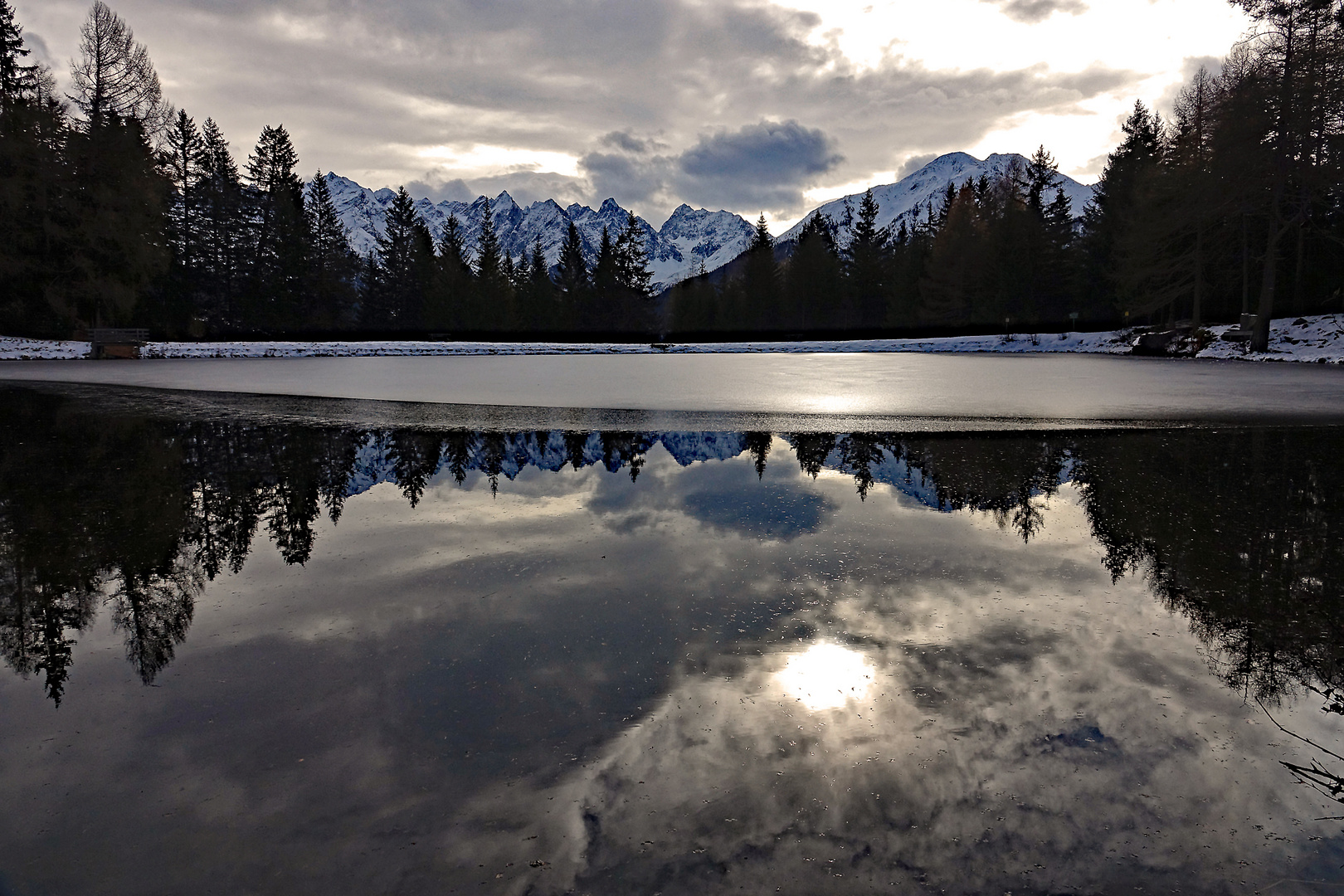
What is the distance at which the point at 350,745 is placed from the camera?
3186 mm

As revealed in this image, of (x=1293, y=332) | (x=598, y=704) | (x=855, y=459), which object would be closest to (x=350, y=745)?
(x=598, y=704)

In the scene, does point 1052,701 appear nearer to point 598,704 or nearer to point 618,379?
point 598,704

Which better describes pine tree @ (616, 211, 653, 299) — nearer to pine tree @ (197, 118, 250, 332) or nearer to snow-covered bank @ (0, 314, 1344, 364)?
snow-covered bank @ (0, 314, 1344, 364)

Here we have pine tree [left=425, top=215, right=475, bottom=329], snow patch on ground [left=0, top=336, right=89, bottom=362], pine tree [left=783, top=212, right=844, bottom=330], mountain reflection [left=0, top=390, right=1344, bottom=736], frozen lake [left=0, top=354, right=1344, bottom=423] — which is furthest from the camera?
pine tree [left=783, top=212, right=844, bottom=330]

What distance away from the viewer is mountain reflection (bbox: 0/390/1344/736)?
4492 millimetres

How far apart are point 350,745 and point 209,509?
16.6 ft

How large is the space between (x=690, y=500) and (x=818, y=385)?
1460 centimetres

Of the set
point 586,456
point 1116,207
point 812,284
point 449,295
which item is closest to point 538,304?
point 449,295

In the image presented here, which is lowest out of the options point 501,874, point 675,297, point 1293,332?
point 501,874

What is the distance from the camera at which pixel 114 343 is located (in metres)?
35.7

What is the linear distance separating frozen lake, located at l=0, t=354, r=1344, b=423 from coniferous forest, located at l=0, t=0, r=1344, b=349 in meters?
9.62

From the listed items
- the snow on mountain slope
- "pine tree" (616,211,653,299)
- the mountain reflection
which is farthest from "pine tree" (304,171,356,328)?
the snow on mountain slope

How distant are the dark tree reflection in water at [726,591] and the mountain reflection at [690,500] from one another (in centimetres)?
4

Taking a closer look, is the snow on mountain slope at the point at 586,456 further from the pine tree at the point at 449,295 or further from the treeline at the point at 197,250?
the pine tree at the point at 449,295
